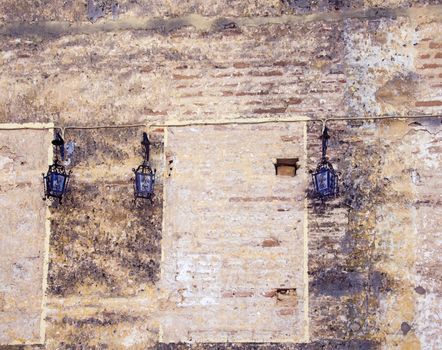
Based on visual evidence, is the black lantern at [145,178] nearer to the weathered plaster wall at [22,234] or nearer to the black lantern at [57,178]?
the black lantern at [57,178]

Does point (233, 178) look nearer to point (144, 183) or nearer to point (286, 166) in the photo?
point (286, 166)

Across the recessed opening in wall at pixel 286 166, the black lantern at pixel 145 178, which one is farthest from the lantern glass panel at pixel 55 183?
the recessed opening in wall at pixel 286 166

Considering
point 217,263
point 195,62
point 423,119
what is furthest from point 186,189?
point 423,119

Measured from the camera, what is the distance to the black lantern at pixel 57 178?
242 inches

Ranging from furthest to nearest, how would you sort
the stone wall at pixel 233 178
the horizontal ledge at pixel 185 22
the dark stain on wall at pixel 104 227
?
the horizontal ledge at pixel 185 22
the dark stain on wall at pixel 104 227
the stone wall at pixel 233 178

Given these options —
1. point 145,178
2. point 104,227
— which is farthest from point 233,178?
point 104,227

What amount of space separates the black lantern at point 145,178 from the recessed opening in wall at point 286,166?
93 centimetres

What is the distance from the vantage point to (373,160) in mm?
6039

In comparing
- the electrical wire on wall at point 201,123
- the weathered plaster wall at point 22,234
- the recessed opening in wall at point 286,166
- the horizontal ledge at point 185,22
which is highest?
the horizontal ledge at point 185,22

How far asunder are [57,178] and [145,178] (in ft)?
2.17

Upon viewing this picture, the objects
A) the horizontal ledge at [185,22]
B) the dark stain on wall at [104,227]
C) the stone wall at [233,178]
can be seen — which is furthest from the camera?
the horizontal ledge at [185,22]

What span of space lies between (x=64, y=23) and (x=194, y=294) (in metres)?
2.38

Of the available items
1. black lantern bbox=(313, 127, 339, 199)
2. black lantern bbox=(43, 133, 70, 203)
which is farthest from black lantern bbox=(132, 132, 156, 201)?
black lantern bbox=(313, 127, 339, 199)

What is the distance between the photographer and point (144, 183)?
6.11 metres
